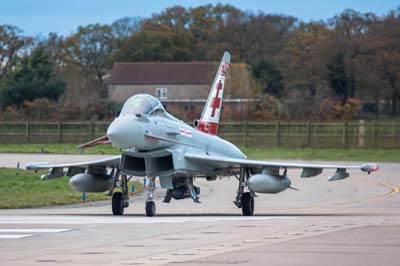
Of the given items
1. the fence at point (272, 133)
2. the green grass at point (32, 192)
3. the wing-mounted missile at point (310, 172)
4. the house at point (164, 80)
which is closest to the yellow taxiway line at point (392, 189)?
the wing-mounted missile at point (310, 172)

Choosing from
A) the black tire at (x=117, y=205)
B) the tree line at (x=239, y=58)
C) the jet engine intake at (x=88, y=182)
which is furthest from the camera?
the tree line at (x=239, y=58)

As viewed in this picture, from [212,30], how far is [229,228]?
3857 inches

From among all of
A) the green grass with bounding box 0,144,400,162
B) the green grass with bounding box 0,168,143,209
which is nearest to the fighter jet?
the green grass with bounding box 0,168,143,209

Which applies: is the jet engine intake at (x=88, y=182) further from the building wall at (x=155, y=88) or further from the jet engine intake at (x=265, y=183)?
the building wall at (x=155, y=88)

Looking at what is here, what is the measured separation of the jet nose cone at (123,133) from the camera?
24.2 metres

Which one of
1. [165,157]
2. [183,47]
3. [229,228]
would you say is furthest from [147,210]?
[183,47]

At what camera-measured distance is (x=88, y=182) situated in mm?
27109

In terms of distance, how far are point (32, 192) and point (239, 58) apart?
75237 millimetres

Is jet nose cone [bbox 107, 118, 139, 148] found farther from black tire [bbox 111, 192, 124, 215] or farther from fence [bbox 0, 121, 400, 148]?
fence [bbox 0, 121, 400, 148]

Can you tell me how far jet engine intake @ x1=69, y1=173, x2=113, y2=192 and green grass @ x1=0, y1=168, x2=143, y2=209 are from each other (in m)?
2.66

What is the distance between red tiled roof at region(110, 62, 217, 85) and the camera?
341ft

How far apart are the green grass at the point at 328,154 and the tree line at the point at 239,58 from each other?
10.7 m

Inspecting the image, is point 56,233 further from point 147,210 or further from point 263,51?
point 263,51

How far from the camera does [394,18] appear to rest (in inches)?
2926
